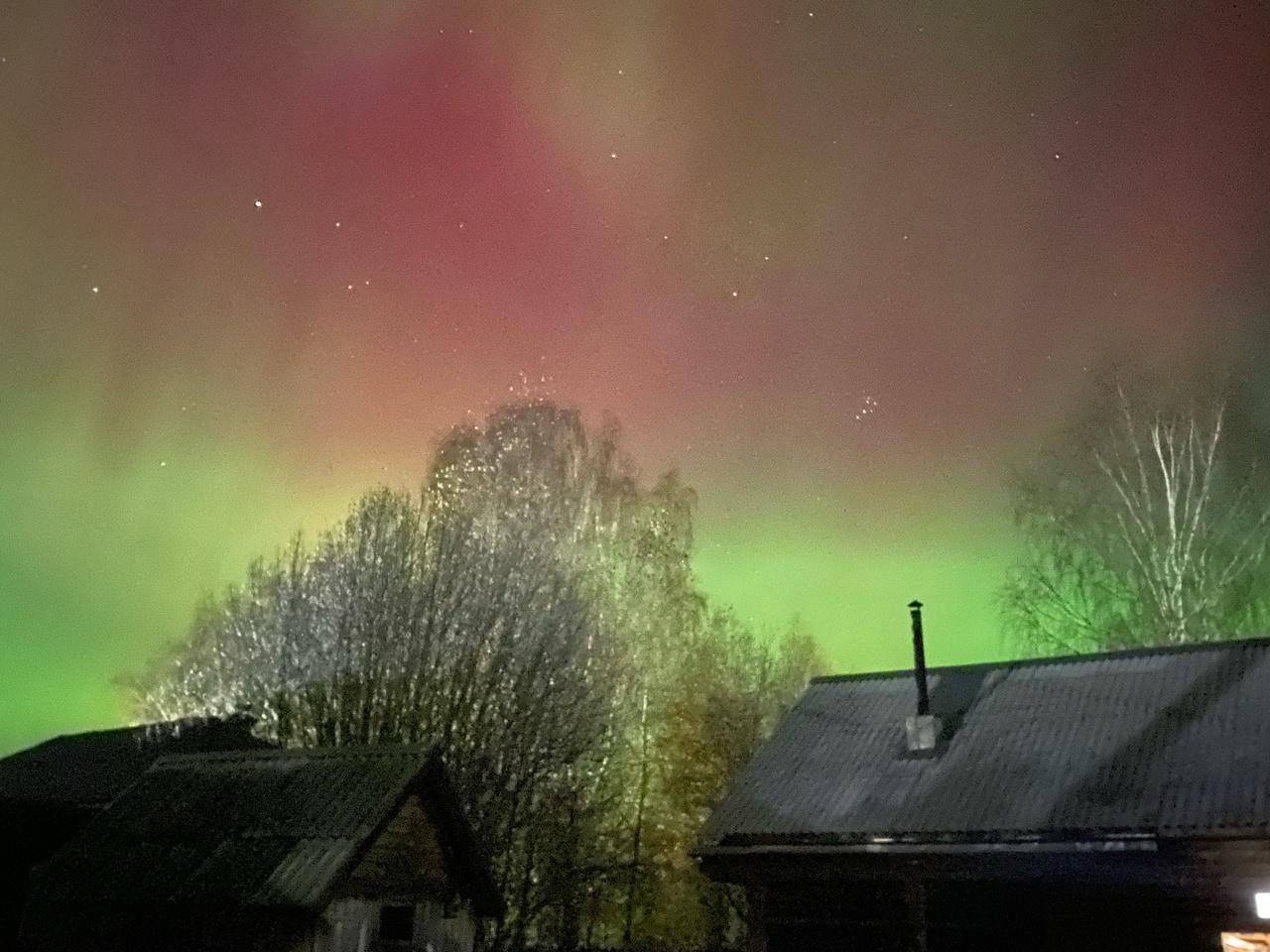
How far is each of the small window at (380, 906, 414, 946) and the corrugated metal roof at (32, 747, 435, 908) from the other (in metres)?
1.86

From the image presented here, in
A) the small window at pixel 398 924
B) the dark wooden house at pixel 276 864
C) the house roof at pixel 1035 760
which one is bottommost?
the small window at pixel 398 924

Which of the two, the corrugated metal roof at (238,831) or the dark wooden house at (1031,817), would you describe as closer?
the dark wooden house at (1031,817)

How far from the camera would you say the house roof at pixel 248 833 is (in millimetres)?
14180

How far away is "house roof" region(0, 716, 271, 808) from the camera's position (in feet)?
78.2

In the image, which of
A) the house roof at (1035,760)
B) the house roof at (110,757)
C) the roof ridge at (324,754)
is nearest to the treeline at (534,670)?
the house roof at (110,757)

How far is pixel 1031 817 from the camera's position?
13.5 meters

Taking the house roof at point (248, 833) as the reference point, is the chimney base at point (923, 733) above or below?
above

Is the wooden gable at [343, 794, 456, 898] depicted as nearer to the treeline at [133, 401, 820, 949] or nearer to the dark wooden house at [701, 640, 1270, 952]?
the dark wooden house at [701, 640, 1270, 952]

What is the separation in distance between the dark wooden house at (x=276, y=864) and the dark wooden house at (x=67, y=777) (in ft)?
8.02

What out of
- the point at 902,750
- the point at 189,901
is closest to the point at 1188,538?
the point at 902,750

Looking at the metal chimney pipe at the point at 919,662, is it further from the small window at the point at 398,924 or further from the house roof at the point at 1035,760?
the small window at the point at 398,924

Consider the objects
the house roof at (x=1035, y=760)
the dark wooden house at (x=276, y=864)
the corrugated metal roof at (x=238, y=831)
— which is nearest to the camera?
the house roof at (x=1035, y=760)

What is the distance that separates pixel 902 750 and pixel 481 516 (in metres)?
16.2

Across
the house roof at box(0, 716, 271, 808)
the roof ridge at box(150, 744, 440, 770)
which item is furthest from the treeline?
the roof ridge at box(150, 744, 440, 770)
